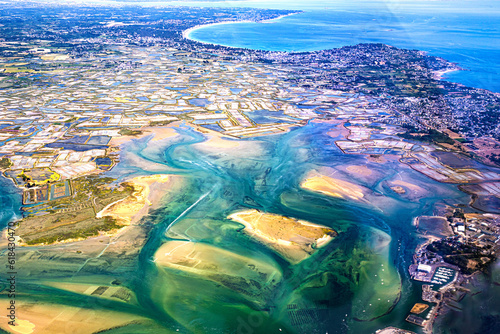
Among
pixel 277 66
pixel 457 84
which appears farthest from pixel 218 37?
pixel 457 84

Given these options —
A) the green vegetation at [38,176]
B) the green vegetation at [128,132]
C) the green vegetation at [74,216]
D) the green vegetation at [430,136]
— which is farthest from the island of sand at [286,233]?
the green vegetation at [430,136]

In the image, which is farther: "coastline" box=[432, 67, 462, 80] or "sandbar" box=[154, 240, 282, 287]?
"coastline" box=[432, 67, 462, 80]

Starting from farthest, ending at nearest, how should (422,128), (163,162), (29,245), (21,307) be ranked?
(422,128)
(163,162)
(29,245)
(21,307)

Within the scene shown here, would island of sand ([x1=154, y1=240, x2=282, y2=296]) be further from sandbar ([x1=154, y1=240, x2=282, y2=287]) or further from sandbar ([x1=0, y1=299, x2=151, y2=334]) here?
sandbar ([x1=0, y1=299, x2=151, y2=334])

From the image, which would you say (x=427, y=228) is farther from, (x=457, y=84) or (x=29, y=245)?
(x=457, y=84)

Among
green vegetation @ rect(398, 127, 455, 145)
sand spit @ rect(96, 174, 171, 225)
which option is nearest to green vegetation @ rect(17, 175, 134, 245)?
sand spit @ rect(96, 174, 171, 225)

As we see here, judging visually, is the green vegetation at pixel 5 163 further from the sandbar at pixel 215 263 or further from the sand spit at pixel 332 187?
the sand spit at pixel 332 187

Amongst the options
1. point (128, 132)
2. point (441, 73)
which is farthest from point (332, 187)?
point (441, 73)
